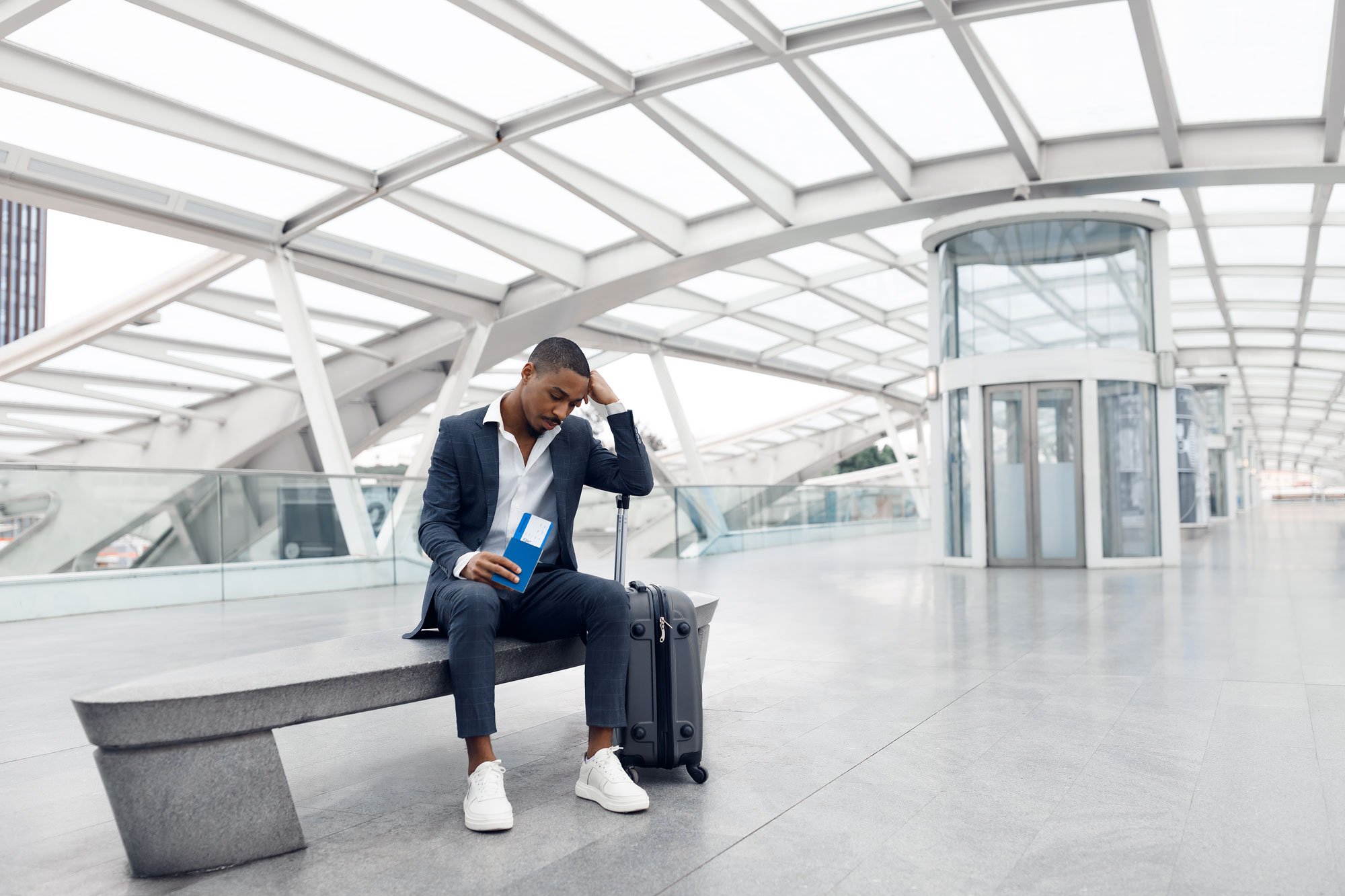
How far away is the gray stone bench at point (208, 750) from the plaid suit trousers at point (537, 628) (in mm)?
237

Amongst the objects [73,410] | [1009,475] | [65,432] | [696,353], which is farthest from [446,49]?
[65,432]

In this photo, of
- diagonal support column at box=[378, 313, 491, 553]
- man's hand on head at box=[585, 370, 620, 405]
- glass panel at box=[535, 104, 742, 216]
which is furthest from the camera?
diagonal support column at box=[378, 313, 491, 553]

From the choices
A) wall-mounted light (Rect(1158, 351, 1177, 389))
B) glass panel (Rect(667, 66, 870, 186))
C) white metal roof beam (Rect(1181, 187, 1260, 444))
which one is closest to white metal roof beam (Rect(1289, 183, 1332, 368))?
white metal roof beam (Rect(1181, 187, 1260, 444))

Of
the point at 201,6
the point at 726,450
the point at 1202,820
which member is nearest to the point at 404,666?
the point at 1202,820

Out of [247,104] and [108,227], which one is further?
[108,227]

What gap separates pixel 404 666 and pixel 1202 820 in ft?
7.66

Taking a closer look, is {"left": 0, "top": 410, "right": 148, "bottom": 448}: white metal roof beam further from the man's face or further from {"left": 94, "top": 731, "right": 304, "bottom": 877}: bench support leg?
{"left": 94, "top": 731, "right": 304, "bottom": 877}: bench support leg

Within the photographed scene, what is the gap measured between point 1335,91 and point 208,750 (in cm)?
1320

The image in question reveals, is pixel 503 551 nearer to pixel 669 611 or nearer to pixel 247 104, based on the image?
pixel 669 611

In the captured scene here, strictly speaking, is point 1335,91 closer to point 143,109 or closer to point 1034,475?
point 1034,475

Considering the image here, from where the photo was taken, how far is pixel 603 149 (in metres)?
14.9

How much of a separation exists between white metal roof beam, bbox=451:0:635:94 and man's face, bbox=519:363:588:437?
8.43 metres

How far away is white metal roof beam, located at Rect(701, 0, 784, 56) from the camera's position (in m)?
10.6

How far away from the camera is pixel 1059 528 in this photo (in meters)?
13.3
